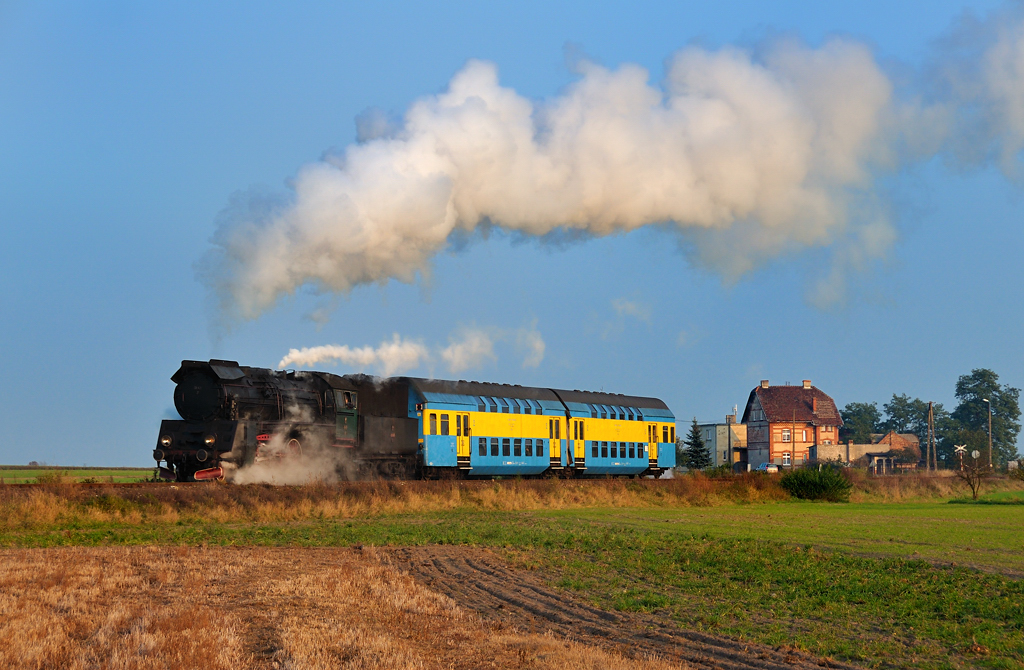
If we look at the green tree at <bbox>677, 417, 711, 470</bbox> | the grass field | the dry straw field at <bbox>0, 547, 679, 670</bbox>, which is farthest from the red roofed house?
the dry straw field at <bbox>0, 547, 679, 670</bbox>

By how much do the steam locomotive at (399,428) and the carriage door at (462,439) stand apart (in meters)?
0.04

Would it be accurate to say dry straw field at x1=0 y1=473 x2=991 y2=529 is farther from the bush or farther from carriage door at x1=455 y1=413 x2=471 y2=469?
carriage door at x1=455 y1=413 x2=471 y2=469

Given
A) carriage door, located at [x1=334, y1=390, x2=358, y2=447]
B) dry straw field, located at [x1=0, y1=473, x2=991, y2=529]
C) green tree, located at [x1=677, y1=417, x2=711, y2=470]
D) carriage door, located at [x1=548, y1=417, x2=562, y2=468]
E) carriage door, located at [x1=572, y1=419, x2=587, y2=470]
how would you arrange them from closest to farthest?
dry straw field, located at [x1=0, y1=473, x2=991, y2=529] → carriage door, located at [x1=334, y1=390, x2=358, y2=447] → carriage door, located at [x1=548, y1=417, x2=562, y2=468] → carriage door, located at [x1=572, y1=419, x2=587, y2=470] → green tree, located at [x1=677, y1=417, x2=711, y2=470]

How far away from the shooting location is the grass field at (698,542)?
12.8 meters

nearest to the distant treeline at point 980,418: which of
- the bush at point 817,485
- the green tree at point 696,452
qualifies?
the green tree at point 696,452

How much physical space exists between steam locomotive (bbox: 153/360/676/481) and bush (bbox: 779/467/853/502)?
8885 millimetres

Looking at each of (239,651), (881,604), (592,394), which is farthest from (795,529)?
(592,394)

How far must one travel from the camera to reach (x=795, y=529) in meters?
25.5

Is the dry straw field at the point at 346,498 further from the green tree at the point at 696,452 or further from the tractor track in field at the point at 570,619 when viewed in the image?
the green tree at the point at 696,452

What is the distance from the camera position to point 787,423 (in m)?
106

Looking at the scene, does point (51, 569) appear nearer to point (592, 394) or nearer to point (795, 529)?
point (795, 529)

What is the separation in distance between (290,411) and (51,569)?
1529 centimetres

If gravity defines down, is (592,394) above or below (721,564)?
above

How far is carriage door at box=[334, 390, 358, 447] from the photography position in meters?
33.3
